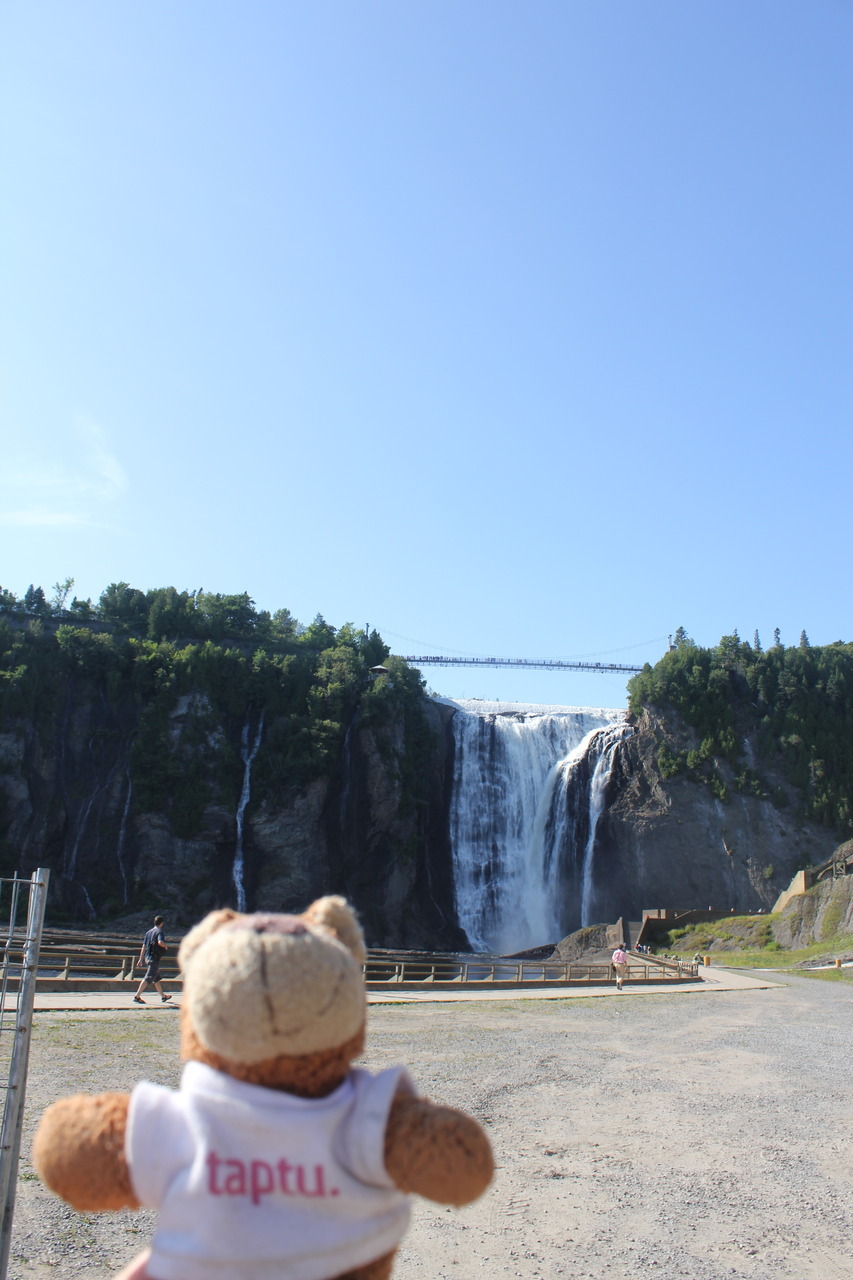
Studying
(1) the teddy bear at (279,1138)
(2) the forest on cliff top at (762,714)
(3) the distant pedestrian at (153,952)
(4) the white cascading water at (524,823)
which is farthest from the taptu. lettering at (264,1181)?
(2) the forest on cliff top at (762,714)

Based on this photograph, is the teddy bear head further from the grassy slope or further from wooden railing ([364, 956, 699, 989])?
the grassy slope

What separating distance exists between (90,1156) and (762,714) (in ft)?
197

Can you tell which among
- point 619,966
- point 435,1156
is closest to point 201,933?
point 435,1156

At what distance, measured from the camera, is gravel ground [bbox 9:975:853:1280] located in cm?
525

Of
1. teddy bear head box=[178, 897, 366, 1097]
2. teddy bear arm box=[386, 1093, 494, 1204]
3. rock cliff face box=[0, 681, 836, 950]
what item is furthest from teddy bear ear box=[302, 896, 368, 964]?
rock cliff face box=[0, 681, 836, 950]

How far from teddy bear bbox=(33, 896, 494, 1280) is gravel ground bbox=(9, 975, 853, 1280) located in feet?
10.9

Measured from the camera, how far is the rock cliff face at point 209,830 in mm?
47375

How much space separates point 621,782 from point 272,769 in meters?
20.8

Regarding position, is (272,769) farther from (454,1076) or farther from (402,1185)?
(402,1185)

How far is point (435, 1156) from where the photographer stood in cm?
219

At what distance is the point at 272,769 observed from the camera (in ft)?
166

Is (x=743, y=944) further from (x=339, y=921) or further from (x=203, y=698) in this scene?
(x=339, y=921)

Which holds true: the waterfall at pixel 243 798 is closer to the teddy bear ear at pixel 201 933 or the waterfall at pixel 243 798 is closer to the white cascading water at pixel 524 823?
the white cascading water at pixel 524 823

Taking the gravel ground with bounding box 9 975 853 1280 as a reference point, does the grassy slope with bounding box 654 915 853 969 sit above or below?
below
